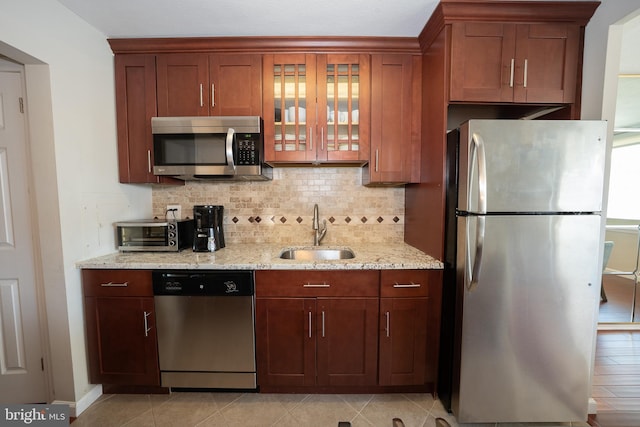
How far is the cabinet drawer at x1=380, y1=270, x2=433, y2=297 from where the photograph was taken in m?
1.68

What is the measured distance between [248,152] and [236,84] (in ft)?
1.78

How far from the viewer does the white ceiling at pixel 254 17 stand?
1552 millimetres

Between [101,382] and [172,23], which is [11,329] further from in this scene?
[172,23]

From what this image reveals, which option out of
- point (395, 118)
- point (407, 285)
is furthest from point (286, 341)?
point (395, 118)

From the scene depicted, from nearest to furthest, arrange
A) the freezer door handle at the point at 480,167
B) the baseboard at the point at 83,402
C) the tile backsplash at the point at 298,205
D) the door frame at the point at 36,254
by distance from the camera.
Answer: the freezer door handle at the point at 480,167, the door frame at the point at 36,254, the baseboard at the point at 83,402, the tile backsplash at the point at 298,205

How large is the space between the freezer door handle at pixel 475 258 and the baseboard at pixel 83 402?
2.51m

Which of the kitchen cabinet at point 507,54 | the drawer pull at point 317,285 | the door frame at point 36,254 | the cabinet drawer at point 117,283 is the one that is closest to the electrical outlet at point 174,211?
the cabinet drawer at point 117,283

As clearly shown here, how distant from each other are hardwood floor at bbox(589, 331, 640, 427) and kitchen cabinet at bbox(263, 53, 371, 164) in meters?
2.31

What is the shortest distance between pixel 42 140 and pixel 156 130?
1.98 ft

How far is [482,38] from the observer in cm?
156

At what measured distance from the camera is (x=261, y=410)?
5.49 ft

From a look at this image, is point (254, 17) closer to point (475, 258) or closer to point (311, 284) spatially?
point (311, 284)

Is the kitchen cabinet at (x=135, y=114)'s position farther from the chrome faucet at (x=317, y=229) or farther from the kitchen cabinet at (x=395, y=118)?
the kitchen cabinet at (x=395, y=118)

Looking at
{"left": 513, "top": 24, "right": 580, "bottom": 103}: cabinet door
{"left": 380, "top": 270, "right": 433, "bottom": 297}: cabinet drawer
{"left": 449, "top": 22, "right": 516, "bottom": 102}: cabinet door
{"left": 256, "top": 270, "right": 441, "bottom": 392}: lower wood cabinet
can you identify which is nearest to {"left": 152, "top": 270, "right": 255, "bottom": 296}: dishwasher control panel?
{"left": 256, "top": 270, "right": 441, "bottom": 392}: lower wood cabinet
